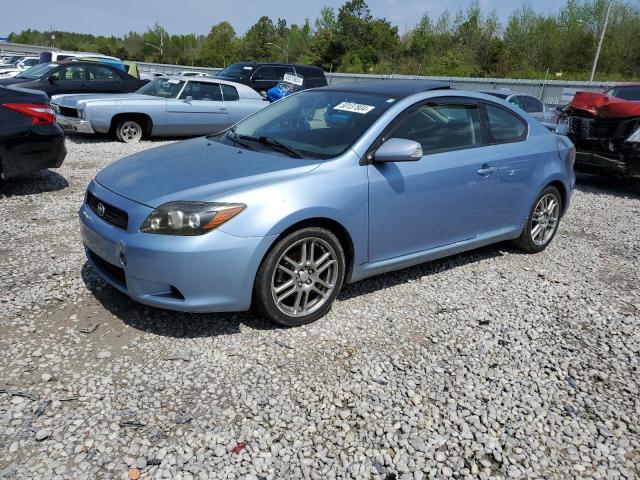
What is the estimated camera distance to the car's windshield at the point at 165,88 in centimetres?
1120

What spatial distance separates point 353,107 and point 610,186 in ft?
23.2

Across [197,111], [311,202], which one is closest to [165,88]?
[197,111]

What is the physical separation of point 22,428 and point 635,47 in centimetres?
5479

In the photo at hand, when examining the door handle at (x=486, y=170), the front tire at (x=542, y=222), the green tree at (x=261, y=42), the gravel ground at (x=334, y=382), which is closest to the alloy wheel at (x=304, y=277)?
the gravel ground at (x=334, y=382)

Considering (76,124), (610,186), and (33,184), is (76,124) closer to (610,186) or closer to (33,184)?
(33,184)

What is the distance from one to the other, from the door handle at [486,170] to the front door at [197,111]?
8.11 metres

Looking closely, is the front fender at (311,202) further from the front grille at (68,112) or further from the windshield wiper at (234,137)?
the front grille at (68,112)

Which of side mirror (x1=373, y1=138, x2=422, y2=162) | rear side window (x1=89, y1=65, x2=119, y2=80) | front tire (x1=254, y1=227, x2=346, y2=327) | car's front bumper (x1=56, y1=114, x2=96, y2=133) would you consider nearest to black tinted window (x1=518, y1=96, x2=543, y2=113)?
car's front bumper (x1=56, y1=114, x2=96, y2=133)

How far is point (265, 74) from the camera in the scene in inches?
628

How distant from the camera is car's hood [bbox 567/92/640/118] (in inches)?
311

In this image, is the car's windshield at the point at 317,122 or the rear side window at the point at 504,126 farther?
the rear side window at the point at 504,126

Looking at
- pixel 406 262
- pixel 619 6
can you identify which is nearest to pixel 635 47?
pixel 619 6

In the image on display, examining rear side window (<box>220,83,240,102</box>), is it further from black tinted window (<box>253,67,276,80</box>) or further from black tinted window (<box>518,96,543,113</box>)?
black tinted window (<box>518,96,543,113</box>)

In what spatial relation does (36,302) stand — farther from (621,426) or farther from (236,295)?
(621,426)
